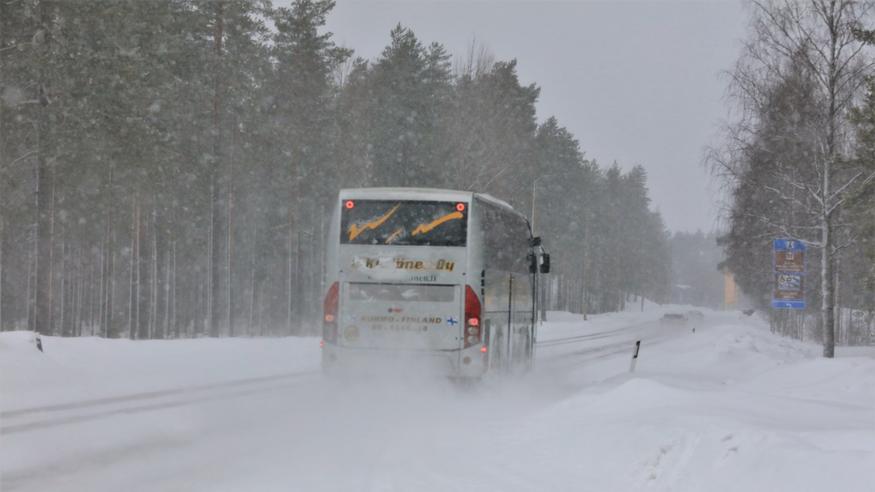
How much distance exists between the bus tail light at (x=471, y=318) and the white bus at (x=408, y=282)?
2 cm

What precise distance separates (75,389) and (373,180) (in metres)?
31.7

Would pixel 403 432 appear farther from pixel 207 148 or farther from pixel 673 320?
pixel 673 320

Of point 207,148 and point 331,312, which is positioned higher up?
point 207,148

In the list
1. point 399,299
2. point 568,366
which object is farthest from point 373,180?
point 399,299

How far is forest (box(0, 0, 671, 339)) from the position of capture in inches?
939

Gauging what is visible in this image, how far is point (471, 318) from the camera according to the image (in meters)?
13.6

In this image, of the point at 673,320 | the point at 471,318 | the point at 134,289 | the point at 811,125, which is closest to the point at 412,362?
the point at 471,318

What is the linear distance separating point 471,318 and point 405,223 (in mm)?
1974

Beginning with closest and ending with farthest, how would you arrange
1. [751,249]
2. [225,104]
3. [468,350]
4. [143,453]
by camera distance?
[143,453], [468,350], [225,104], [751,249]

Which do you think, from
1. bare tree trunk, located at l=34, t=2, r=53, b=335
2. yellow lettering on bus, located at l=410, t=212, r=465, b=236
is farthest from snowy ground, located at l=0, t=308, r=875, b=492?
bare tree trunk, located at l=34, t=2, r=53, b=335

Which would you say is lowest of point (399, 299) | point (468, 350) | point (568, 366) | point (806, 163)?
point (568, 366)

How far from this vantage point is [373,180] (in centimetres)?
4469

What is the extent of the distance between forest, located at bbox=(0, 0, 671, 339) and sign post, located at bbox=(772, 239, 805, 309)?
20.3 metres

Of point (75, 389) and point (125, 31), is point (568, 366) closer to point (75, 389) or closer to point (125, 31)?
point (75, 389)
